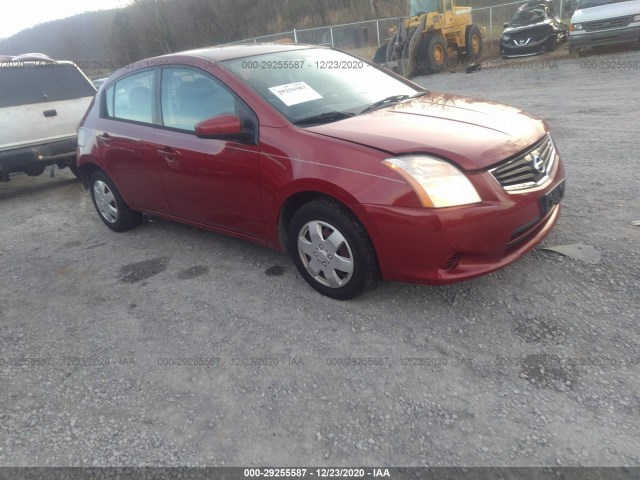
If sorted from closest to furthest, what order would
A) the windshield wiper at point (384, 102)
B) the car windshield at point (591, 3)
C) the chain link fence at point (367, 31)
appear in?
the windshield wiper at point (384, 102), the car windshield at point (591, 3), the chain link fence at point (367, 31)

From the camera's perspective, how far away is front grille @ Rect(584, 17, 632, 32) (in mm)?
12734

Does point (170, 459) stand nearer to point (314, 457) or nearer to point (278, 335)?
point (314, 457)

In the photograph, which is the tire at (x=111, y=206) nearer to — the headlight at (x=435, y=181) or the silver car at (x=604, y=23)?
the headlight at (x=435, y=181)

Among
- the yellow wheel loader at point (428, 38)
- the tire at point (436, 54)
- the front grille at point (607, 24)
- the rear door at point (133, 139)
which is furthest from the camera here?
the tire at point (436, 54)

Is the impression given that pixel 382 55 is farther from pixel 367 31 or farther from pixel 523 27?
pixel 367 31

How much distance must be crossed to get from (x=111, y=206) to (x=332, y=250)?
286 cm

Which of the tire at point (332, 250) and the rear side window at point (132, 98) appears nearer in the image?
the tire at point (332, 250)

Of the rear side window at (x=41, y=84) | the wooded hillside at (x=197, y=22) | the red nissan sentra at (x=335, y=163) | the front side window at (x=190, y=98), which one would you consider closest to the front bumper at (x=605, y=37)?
the red nissan sentra at (x=335, y=163)

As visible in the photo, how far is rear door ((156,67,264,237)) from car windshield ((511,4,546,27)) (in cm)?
1605

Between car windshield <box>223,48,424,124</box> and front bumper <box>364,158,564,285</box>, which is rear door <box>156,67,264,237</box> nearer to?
car windshield <box>223,48,424,124</box>

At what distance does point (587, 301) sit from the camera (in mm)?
2902

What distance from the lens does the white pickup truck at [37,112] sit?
20.6 feet

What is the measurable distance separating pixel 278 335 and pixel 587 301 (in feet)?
6.04

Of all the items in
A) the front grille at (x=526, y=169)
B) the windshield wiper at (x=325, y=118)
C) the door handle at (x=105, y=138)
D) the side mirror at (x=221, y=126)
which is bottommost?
the front grille at (x=526, y=169)
